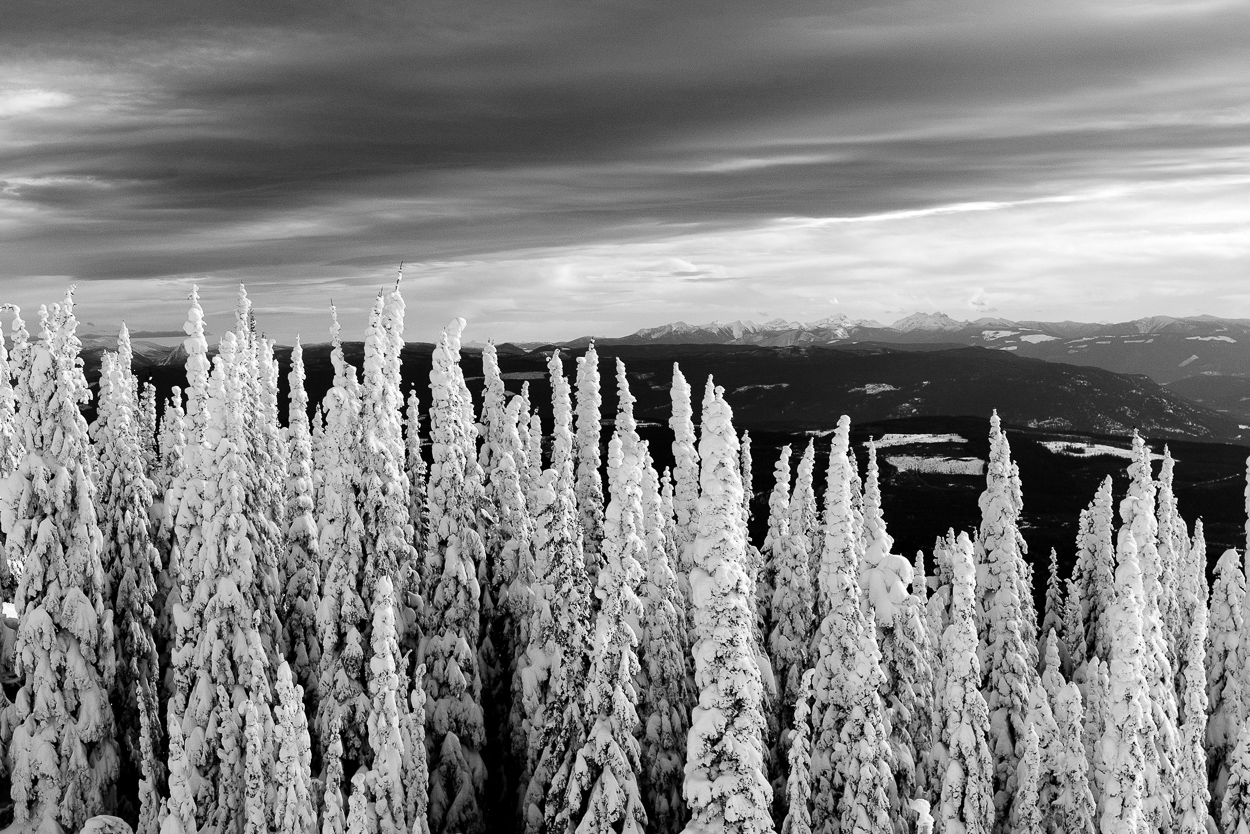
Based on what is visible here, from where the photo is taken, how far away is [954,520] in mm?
168875

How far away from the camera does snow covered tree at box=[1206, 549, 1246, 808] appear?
118 feet

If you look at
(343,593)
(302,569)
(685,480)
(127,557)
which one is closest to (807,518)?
(685,480)

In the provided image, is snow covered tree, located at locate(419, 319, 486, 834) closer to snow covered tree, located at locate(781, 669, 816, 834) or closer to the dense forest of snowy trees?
the dense forest of snowy trees

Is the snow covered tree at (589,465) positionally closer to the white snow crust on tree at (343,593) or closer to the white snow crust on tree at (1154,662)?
the white snow crust on tree at (343,593)

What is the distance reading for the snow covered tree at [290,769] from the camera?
2170 centimetres

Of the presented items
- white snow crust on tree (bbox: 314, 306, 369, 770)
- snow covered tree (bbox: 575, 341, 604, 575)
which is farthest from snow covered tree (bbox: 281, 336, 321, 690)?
snow covered tree (bbox: 575, 341, 604, 575)

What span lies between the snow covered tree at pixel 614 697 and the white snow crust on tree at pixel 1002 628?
1197 centimetres

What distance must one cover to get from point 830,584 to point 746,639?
5130mm

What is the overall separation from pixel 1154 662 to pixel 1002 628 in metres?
4.47

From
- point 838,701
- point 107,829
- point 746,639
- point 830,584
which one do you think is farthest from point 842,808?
point 107,829

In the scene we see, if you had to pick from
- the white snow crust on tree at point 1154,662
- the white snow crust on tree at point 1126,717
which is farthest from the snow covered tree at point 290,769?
the white snow crust on tree at point 1154,662

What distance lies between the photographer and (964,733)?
24125 millimetres

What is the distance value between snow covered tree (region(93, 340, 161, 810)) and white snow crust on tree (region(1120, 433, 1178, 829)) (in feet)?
96.3

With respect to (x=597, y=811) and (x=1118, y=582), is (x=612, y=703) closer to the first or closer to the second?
(x=597, y=811)
